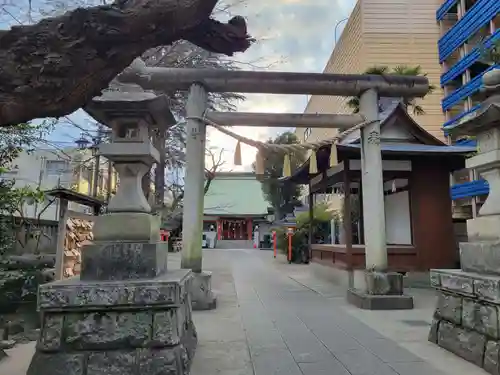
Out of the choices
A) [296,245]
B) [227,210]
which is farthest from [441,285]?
[227,210]

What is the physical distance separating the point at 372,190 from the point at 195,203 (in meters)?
3.42

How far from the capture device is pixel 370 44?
24.9 metres

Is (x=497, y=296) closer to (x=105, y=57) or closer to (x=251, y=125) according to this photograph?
(x=105, y=57)

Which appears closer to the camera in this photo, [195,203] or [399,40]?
[195,203]

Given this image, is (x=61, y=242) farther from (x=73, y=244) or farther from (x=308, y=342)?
(x=308, y=342)

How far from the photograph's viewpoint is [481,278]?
151 inches

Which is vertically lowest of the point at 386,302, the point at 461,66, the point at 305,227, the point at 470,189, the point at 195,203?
the point at 386,302

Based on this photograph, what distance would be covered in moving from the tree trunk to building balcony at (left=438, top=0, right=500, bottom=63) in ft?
75.3

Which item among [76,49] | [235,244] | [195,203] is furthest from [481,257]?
[235,244]

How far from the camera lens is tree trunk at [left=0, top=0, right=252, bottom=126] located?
2162 millimetres

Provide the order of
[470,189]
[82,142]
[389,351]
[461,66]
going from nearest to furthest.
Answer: [389,351] → [82,142] → [470,189] → [461,66]

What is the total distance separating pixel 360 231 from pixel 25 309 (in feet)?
32.9

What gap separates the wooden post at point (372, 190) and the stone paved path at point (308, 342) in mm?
1105

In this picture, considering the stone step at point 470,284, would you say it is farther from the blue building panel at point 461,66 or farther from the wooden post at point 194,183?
the blue building panel at point 461,66
